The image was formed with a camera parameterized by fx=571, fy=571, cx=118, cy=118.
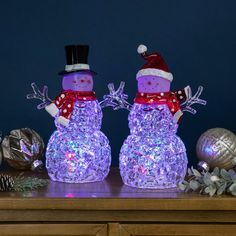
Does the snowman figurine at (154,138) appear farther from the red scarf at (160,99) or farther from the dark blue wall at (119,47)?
the dark blue wall at (119,47)

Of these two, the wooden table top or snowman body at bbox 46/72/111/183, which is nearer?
the wooden table top

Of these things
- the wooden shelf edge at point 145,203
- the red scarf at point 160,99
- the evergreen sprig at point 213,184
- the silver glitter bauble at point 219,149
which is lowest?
the wooden shelf edge at point 145,203

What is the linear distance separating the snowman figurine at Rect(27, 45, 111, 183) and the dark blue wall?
268 millimetres

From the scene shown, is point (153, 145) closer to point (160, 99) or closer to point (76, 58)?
point (160, 99)

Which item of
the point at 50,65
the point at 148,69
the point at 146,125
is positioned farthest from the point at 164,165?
the point at 50,65

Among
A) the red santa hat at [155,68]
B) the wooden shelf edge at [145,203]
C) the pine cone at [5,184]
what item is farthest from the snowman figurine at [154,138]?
the pine cone at [5,184]

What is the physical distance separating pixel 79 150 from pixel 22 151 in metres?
0.20

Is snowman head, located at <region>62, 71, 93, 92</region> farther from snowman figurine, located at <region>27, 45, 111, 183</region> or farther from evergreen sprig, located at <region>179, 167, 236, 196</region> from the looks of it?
evergreen sprig, located at <region>179, 167, 236, 196</region>

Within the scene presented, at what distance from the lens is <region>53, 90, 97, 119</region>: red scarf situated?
1.22 metres

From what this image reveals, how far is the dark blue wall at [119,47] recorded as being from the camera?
149cm

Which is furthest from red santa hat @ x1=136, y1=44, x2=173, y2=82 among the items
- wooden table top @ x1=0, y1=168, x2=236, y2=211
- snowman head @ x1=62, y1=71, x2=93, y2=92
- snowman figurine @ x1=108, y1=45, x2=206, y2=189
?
wooden table top @ x1=0, y1=168, x2=236, y2=211

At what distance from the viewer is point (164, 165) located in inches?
45.8

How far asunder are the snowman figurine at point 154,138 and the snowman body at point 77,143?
7cm

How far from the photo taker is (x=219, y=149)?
4.26 feet
